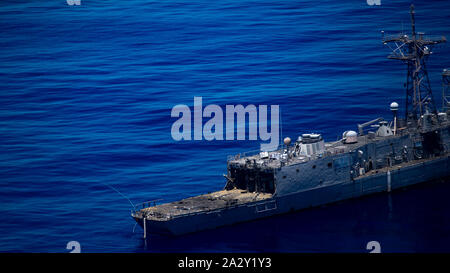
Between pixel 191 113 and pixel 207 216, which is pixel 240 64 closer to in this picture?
pixel 191 113

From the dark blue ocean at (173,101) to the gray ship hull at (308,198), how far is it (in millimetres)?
1123

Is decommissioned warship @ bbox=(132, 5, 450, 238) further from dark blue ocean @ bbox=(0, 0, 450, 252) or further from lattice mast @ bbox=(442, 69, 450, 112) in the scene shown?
dark blue ocean @ bbox=(0, 0, 450, 252)

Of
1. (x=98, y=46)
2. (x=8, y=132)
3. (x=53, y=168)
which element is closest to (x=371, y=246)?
(x=53, y=168)

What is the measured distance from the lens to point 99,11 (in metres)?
166

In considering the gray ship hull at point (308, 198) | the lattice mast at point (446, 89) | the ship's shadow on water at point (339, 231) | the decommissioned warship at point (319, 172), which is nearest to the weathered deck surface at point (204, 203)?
the decommissioned warship at point (319, 172)

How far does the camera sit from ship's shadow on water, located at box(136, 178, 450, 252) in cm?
7344

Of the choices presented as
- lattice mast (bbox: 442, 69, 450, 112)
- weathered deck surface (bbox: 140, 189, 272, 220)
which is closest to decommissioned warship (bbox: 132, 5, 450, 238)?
weathered deck surface (bbox: 140, 189, 272, 220)

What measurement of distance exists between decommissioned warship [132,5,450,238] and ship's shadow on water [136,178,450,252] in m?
1.43

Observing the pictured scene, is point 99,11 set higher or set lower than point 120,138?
higher

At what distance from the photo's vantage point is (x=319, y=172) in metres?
83.1

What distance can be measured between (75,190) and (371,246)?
1397 inches

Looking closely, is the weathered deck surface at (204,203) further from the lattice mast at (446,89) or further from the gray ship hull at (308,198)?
the lattice mast at (446,89)

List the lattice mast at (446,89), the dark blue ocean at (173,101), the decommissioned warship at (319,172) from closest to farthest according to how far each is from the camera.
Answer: the dark blue ocean at (173,101)
the decommissioned warship at (319,172)
the lattice mast at (446,89)

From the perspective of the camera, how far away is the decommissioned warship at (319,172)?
78.2 m
